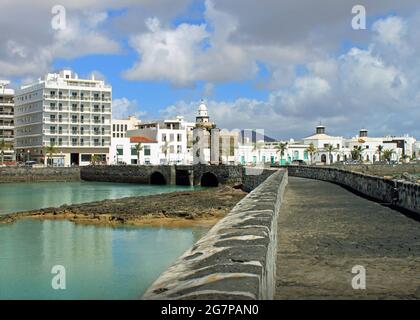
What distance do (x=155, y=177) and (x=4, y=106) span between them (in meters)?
46.3

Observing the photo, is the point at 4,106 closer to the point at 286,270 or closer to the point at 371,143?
the point at 371,143

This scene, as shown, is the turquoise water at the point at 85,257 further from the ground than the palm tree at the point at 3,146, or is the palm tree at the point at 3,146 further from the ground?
the palm tree at the point at 3,146

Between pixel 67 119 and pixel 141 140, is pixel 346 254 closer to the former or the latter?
pixel 67 119

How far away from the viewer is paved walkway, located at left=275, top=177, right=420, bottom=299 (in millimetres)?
7559

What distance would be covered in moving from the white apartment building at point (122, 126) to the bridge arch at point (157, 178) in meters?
44.8

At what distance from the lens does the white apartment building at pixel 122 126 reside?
454ft

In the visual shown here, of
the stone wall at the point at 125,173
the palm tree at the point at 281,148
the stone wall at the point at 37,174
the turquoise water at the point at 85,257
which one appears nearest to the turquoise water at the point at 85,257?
the turquoise water at the point at 85,257

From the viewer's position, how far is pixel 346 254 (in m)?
9.98

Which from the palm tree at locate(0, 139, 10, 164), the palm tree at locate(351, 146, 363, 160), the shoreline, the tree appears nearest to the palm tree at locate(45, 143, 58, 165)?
the tree

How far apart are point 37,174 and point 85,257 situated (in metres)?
77.0

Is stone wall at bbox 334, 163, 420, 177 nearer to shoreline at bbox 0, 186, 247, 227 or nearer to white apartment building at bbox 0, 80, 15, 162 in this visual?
shoreline at bbox 0, 186, 247, 227

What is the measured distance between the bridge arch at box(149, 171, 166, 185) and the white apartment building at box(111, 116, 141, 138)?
44.8 meters

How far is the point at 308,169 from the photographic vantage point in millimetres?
54562

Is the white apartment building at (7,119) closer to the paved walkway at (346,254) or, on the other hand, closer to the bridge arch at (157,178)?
the bridge arch at (157,178)
